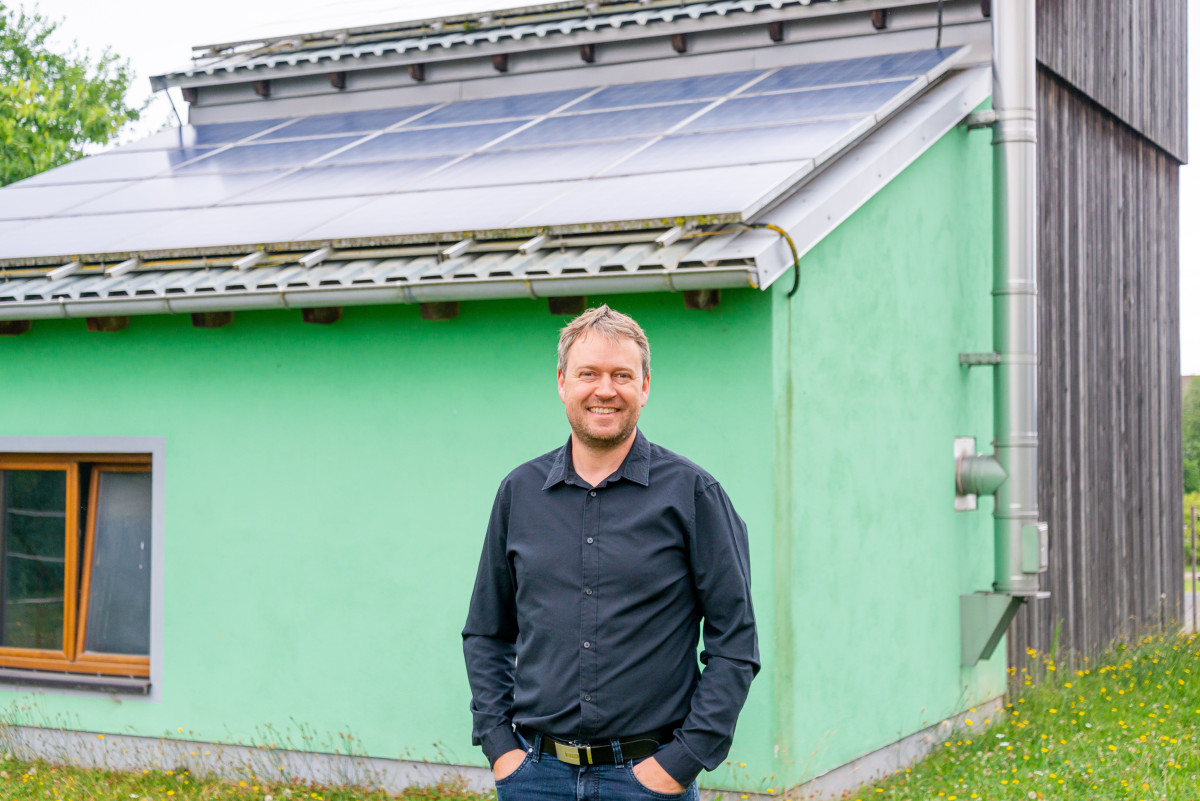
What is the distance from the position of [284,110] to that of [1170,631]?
8150mm

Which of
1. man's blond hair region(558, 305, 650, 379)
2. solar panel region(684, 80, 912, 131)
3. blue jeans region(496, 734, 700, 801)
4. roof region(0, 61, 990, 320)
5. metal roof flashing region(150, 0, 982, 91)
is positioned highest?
metal roof flashing region(150, 0, 982, 91)

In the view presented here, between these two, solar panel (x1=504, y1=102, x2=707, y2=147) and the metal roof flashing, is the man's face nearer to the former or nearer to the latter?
solar panel (x1=504, y1=102, x2=707, y2=147)

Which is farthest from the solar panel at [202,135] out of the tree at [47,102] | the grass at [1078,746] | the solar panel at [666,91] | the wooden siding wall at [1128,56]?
the tree at [47,102]

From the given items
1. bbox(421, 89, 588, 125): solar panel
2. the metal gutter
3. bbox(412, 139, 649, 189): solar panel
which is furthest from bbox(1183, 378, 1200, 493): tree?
the metal gutter

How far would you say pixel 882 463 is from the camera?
6.58 meters

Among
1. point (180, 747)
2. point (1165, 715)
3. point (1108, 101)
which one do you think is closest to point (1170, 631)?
point (1165, 715)

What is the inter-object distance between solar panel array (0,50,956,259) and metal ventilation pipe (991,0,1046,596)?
40 cm

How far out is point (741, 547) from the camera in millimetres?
3420

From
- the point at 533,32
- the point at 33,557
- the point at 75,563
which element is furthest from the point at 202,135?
the point at 75,563

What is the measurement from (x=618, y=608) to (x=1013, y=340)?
464 centimetres

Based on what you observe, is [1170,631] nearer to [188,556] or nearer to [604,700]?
[188,556]

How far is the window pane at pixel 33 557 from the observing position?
758cm

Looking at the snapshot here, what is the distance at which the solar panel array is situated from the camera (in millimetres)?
6312

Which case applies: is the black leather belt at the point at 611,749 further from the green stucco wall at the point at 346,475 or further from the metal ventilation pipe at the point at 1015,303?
the metal ventilation pipe at the point at 1015,303
